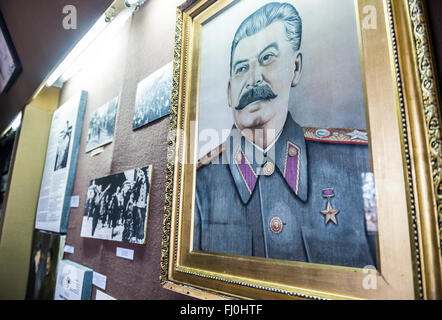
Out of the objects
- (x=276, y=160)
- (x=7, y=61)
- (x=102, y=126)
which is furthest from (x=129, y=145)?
(x=7, y=61)

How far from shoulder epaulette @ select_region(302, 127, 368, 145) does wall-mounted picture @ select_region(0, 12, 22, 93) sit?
165 inches

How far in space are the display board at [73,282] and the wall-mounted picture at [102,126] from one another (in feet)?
3.41

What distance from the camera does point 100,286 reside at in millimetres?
1975

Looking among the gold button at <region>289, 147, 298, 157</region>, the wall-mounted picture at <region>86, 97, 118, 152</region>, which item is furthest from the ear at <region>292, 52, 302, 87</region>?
the wall-mounted picture at <region>86, 97, 118, 152</region>

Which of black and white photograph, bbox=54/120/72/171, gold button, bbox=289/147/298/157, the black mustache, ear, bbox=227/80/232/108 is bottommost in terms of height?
gold button, bbox=289/147/298/157

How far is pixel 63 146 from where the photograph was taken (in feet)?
10.4

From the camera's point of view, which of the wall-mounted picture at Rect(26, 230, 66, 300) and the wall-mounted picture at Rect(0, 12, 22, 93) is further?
the wall-mounted picture at Rect(0, 12, 22, 93)

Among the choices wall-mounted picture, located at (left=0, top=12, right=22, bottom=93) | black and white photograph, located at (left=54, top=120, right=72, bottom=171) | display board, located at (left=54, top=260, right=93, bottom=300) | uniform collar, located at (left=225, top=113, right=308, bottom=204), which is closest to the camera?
A: uniform collar, located at (left=225, top=113, right=308, bottom=204)

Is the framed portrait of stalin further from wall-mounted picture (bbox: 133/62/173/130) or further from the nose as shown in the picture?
wall-mounted picture (bbox: 133/62/173/130)

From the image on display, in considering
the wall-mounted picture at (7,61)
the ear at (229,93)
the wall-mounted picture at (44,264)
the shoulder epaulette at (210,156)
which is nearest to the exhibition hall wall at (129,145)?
the wall-mounted picture at (44,264)

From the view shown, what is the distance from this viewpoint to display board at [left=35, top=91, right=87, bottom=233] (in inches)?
110

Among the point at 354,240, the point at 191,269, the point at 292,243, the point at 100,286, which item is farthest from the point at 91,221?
the point at 354,240

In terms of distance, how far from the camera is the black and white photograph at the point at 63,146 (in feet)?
9.97

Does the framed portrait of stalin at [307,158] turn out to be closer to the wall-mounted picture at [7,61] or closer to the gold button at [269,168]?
the gold button at [269,168]
